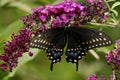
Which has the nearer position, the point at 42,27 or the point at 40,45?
the point at 40,45

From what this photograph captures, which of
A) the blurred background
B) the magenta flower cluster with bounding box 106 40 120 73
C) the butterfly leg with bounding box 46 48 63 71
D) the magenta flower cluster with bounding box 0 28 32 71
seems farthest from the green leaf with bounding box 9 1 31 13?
the magenta flower cluster with bounding box 106 40 120 73

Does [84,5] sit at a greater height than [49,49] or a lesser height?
greater

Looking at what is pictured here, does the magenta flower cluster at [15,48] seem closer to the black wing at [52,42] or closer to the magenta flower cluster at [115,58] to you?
the black wing at [52,42]

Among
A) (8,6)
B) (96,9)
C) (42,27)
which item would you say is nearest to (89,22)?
(96,9)

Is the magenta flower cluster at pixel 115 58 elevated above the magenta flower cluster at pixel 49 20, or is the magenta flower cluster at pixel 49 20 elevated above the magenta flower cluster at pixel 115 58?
the magenta flower cluster at pixel 49 20

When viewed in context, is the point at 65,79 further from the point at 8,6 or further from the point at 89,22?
the point at 89,22

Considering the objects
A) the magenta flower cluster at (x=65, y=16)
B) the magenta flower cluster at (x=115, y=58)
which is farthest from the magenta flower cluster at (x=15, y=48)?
the magenta flower cluster at (x=115, y=58)

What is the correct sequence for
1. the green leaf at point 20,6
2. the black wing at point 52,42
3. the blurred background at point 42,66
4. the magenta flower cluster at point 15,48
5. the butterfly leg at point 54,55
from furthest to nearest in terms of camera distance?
the blurred background at point 42,66 < the green leaf at point 20,6 < the magenta flower cluster at point 15,48 < the butterfly leg at point 54,55 < the black wing at point 52,42

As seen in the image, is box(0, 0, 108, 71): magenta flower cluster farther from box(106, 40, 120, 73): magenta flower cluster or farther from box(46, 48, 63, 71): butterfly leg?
box(106, 40, 120, 73): magenta flower cluster
